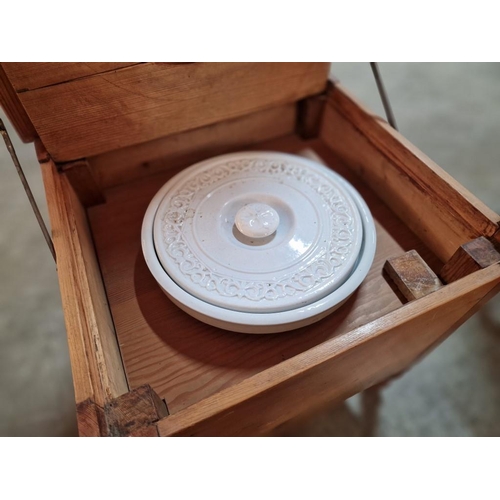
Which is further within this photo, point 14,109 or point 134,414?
point 14,109

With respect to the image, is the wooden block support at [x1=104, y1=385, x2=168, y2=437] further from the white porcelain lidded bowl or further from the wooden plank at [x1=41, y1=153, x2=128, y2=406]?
the white porcelain lidded bowl

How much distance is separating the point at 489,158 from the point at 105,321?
1631mm

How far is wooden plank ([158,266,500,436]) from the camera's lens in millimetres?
458

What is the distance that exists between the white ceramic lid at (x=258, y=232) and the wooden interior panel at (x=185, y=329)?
3.1 inches

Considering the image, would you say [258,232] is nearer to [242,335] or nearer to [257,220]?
[257,220]

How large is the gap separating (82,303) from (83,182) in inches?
12.2

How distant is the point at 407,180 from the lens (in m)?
0.73

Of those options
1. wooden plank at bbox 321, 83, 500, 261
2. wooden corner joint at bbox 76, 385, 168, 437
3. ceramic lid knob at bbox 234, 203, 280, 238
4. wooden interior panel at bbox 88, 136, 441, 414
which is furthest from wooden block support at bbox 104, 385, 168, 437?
wooden plank at bbox 321, 83, 500, 261

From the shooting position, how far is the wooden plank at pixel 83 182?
2.41ft

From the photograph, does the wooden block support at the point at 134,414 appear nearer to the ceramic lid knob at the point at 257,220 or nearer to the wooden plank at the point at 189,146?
the ceramic lid knob at the point at 257,220

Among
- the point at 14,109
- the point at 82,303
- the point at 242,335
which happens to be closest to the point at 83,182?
the point at 14,109

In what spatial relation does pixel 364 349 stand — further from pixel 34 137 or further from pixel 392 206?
pixel 34 137

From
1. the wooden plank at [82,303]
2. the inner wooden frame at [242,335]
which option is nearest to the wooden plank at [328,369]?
the inner wooden frame at [242,335]

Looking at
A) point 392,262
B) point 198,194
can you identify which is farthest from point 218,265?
point 392,262
